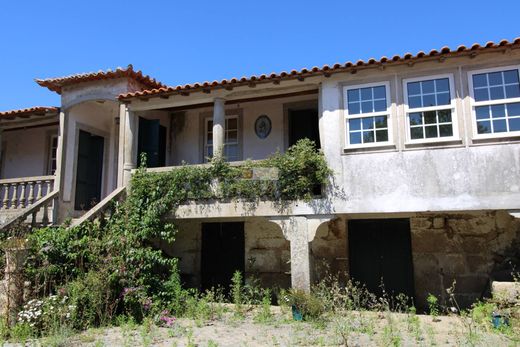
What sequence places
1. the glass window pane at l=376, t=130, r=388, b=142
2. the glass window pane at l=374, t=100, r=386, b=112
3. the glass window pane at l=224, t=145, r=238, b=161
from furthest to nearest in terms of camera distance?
1. the glass window pane at l=224, t=145, r=238, b=161
2. the glass window pane at l=374, t=100, r=386, b=112
3. the glass window pane at l=376, t=130, r=388, b=142

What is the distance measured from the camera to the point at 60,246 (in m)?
8.30

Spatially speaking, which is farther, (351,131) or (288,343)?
(351,131)

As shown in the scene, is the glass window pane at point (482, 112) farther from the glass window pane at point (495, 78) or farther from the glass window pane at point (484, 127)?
the glass window pane at point (495, 78)

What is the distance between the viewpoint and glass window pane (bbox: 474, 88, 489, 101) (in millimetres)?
8297

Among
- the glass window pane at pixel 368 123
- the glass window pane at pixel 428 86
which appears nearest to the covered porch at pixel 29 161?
the glass window pane at pixel 368 123

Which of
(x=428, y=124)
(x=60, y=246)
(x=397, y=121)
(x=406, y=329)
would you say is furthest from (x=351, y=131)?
(x=60, y=246)

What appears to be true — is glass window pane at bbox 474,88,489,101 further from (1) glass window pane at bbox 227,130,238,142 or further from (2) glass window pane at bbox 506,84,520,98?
(1) glass window pane at bbox 227,130,238,142

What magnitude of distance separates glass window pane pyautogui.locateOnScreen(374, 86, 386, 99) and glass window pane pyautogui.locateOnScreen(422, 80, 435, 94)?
77 cm

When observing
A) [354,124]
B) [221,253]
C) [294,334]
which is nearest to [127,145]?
[221,253]

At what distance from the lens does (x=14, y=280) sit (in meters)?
7.57

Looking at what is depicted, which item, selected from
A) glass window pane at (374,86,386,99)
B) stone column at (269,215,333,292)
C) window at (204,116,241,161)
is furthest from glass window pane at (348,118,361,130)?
window at (204,116,241,161)

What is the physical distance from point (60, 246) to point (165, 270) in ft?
8.46

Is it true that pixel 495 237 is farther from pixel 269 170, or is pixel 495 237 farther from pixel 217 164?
pixel 217 164

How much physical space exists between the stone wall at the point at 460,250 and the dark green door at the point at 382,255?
0.68 feet
